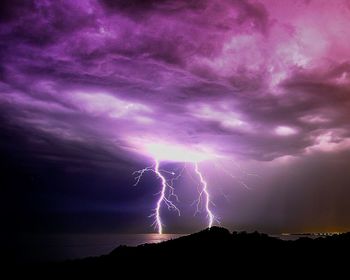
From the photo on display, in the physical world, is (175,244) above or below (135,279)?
above

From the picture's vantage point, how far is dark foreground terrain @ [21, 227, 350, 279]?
21703 mm

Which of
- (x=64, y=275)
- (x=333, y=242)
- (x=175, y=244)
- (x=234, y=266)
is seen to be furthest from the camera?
(x=175, y=244)

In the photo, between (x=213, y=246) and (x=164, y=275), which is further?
(x=213, y=246)

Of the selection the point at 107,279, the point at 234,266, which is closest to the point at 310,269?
the point at 234,266

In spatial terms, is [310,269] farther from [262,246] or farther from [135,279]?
[135,279]

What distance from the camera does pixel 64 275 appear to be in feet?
89.1

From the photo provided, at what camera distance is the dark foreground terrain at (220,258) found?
2170cm

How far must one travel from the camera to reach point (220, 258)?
78.5 ft

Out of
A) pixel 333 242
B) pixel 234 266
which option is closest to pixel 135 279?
pixel 234 266

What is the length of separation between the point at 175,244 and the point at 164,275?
654cm

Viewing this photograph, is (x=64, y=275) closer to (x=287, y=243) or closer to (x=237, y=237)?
(x=237, y=237)

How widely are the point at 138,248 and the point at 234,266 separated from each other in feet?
35.2

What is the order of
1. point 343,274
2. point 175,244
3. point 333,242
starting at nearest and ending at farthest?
point 343,274
point 333,242
point 175,244

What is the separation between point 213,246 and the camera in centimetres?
2655
